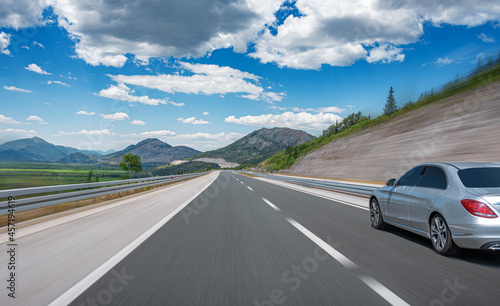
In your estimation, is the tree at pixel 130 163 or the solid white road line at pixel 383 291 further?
the tree at pixel 130 163

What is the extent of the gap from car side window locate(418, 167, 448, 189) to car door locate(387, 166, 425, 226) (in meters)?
0.25

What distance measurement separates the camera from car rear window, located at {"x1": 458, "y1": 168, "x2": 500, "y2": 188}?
16.8 ft

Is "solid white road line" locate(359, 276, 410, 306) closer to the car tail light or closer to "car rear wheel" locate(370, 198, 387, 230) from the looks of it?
the car tail light

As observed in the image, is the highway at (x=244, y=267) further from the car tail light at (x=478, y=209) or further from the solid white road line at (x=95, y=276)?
the car tail light at (x=478, y=209)

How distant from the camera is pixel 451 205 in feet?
16.6

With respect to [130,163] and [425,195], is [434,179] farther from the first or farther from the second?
[130,163]

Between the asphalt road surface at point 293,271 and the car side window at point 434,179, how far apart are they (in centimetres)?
109

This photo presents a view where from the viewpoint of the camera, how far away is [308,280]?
4027 mm

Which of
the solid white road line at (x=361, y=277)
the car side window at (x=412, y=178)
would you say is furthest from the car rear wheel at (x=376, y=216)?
the solid white road line at (x=361, y=277)

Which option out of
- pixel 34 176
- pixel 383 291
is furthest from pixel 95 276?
pixel 34 176

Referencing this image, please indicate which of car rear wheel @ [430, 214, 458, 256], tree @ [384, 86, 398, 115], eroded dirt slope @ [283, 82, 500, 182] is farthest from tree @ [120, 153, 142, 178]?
car rear wheel @ [430, 214, 458, 256]

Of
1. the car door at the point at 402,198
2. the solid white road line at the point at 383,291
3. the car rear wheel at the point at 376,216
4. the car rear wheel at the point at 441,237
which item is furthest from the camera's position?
the car rear wheel at the point at 376,216

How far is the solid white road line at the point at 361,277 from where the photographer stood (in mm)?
3391

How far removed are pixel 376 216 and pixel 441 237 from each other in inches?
95.6
